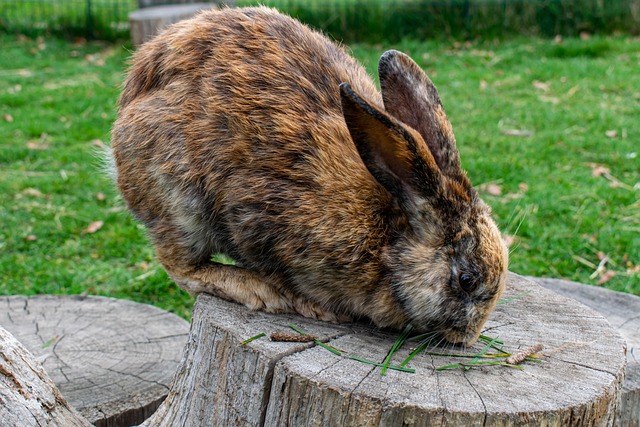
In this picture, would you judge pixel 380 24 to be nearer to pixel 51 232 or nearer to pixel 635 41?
pixel 635 41

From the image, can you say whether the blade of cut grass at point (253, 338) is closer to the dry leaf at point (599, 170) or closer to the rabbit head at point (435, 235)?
the rabbit head at point (435, 235)

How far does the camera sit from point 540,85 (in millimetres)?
8750

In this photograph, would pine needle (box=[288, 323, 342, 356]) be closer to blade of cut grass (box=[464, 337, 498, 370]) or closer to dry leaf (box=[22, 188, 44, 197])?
blade of cut grass (box=[464, 337, 498, 370])

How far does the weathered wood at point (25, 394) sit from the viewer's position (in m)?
2.61

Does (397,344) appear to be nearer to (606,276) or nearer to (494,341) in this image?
(494,341)

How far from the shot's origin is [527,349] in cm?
265

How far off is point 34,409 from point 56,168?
431cm

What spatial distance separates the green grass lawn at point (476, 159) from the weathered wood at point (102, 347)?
509 millimetres

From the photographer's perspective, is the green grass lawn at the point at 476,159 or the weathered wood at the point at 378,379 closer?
the weathered wood at the point at 378,379

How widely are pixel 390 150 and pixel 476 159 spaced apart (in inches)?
165

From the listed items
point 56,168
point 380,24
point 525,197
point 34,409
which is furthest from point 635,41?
point 34,409

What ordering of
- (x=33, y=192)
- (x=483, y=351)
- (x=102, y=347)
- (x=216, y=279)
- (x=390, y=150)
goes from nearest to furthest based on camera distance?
(x=390, y=150) → (x=483, y=351) → (x=216, y=279) → (x=102, y=347) → (x=33, y=192)

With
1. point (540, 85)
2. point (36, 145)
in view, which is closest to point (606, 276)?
point (540, 85)

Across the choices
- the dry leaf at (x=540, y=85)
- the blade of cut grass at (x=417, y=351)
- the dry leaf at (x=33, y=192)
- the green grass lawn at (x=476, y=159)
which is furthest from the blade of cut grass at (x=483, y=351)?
the dry leaf at (x=540, y=85)
